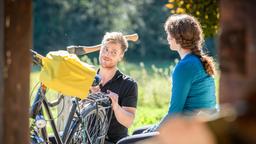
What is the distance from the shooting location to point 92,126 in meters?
5.79

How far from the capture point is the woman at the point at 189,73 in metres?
5.18

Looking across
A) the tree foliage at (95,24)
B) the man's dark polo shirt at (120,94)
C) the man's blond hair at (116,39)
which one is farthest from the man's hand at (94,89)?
the tree foliage at (95,24)

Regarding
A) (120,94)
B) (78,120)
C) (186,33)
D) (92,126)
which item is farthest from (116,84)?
(186,33)

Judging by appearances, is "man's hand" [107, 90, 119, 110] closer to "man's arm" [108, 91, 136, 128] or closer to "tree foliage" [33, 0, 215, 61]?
"man's arm" [108, 91, 136, 128]

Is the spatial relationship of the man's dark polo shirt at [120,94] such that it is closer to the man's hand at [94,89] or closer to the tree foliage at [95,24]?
the man's hand at [94,89]

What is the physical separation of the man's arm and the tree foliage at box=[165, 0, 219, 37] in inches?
158

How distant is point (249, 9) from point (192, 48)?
122 inches

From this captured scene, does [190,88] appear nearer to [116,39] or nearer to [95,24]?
[116,39]

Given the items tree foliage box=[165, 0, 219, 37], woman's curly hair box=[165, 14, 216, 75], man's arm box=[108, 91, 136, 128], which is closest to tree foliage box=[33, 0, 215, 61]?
tree foliage box=[165, 0, 219, 37]

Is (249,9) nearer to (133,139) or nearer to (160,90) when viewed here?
(133,139)

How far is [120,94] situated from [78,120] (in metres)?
0.49

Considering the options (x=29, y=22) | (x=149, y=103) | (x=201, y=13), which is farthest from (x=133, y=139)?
(x=149, y=103)

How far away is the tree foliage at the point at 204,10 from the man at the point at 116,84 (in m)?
3.76

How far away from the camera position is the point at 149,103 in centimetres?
1281
